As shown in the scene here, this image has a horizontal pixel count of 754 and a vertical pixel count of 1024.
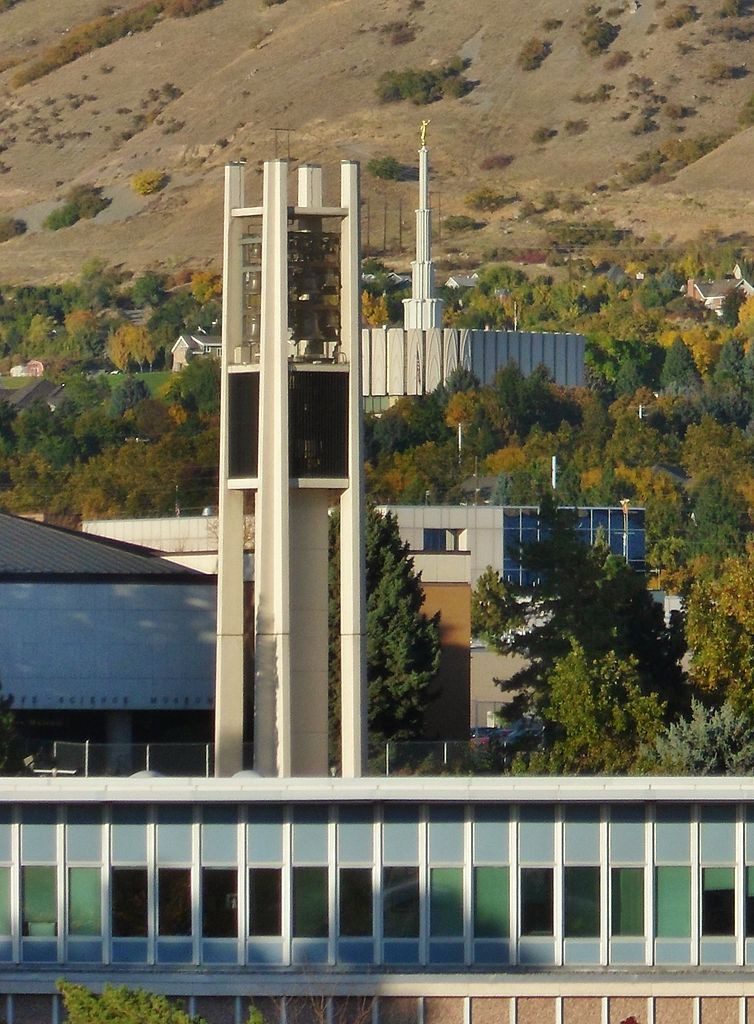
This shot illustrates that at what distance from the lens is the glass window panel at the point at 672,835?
3666 centimetres

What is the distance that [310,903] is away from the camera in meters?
36.5

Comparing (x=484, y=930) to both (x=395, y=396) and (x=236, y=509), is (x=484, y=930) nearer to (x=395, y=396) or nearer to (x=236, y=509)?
(x=236, y=509)

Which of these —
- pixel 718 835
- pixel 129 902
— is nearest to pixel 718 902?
pixel 718 835

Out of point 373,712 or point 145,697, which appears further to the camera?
point 145,697

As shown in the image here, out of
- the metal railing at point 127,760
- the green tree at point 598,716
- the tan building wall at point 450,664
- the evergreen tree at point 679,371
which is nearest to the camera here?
the metal railing at point 127,760

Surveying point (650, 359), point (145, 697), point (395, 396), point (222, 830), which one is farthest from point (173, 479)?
point (222, 830)

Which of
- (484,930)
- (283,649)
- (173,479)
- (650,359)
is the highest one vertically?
(650,359)

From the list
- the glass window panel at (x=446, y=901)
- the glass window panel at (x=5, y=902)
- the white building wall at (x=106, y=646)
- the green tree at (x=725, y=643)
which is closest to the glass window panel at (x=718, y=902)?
the glass window panel at (x=446, y=901)

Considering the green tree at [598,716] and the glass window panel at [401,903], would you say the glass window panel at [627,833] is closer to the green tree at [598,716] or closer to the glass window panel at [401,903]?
the glass window panel at [401,903]

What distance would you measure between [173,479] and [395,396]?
43.6 metres

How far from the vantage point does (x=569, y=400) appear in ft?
530

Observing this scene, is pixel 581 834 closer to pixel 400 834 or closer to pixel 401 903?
pixel 400 834

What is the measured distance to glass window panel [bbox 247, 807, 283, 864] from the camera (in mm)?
36312

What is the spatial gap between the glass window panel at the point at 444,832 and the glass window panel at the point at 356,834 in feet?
2.56
